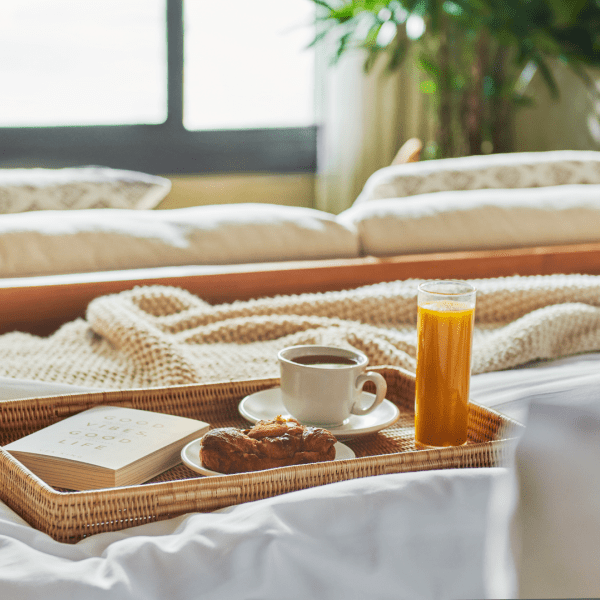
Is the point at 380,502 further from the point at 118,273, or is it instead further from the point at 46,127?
the point at 46,127

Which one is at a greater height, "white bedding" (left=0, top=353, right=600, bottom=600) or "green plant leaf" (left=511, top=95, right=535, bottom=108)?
"green plant leaf" (left=511, top=95, right=535, bottom=108)

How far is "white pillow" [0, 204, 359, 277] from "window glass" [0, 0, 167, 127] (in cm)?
180

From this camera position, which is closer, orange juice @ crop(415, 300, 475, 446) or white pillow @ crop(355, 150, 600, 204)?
orange juice @ crop(415, 300, 475, 446)

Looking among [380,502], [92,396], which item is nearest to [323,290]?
[92,396]

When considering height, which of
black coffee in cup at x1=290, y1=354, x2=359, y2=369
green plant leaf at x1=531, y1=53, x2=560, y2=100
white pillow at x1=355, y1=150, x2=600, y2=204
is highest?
green plant leaf at x1=531, y1=53, x2=560, y2=100

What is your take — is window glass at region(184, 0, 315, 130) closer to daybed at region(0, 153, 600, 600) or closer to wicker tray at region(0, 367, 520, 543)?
daybed at region(0, 153, 600, 600)

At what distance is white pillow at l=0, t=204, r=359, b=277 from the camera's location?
52.6 inches

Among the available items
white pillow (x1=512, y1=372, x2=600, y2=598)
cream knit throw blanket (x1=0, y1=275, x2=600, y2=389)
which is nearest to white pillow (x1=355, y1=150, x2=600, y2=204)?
cream knit throw blanket (x1=0, y1=275, x2=600, y2=389)

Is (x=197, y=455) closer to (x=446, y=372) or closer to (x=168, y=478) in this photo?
(x=168, y=478)

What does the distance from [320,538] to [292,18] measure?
3247 millimetres

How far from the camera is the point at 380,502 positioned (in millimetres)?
453

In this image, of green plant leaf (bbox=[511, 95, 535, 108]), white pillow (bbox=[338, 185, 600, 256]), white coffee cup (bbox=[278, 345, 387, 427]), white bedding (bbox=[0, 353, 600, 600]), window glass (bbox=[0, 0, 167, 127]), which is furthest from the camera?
window glass (bbox=[0, 0, 167, 127])

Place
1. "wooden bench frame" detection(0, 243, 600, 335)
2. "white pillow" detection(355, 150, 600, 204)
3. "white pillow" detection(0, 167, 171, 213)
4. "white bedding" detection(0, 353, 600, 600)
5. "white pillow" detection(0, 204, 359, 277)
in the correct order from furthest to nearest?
"white pillow" detection(355, 150, 600, 204) → "white pillow" detection(0, 167, 171, 213) → "white pillow" detection(0, 204, 359, 277) → "wooden bench frame" detection(0, 243, 600, 335) → "white bedding" detection(0, 353, 600, 600)

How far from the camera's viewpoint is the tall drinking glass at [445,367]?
63cm
